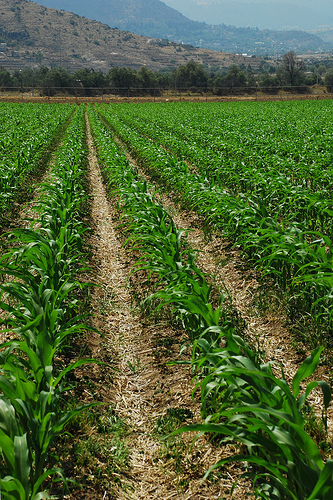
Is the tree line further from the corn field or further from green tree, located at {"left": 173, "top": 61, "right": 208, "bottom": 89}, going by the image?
the corn field

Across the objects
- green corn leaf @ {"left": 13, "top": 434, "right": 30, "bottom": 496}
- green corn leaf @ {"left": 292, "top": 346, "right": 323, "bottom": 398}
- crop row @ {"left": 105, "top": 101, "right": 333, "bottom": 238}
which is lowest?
green corn leaf @ {"left": 13, "top": 434, "right": 30, "bottom": 496}

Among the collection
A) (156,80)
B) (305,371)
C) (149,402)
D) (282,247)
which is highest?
(156,80)

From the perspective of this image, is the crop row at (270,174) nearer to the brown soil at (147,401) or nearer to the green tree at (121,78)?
the brown soil at (147,401)

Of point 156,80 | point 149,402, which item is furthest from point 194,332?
point 156,80

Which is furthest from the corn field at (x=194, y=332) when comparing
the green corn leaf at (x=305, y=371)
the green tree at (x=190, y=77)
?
the green tree at (x=190, y=77)

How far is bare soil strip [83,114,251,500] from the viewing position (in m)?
2.67

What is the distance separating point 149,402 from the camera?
11.6 feet

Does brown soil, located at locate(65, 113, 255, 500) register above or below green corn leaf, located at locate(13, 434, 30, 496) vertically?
below

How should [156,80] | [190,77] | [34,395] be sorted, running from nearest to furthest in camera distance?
[34,395] → [156,80] → [190,77]

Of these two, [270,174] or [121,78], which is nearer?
[270,174]

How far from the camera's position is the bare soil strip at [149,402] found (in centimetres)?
267

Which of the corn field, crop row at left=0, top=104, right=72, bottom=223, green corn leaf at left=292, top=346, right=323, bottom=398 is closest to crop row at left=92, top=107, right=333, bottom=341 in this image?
the corn field

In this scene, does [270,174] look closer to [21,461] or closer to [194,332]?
[194,332]

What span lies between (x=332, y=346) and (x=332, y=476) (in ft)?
7.18
